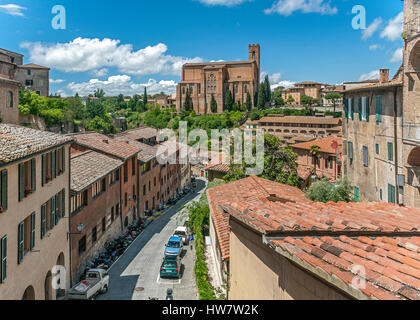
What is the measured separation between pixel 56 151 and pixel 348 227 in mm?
14333

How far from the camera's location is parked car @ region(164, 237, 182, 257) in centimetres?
2256

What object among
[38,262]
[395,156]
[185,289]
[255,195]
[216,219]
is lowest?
[185,289]

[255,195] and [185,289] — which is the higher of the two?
[255,195]

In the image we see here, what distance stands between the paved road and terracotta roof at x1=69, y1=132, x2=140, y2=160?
7238mm

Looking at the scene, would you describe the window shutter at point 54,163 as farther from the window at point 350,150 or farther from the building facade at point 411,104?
the window at point 350,150

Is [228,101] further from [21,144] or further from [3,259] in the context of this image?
[3,259]

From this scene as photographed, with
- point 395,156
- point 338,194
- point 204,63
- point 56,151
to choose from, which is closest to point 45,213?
point 56,151

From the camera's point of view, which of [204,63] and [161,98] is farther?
[161,98]

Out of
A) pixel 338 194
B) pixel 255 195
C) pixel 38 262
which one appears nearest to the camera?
pixel 38 262

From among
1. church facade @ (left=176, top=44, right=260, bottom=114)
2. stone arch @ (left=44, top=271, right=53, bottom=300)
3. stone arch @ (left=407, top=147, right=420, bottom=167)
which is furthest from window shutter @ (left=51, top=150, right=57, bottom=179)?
church facade @ (left=176, top=44, right=260, bottom=114)

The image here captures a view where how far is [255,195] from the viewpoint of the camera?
52.7 ft

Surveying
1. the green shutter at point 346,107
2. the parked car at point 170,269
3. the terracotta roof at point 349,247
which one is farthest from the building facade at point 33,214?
the green shutter at point 346,107

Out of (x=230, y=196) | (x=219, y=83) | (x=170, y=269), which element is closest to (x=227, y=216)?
(x=230, y=196)

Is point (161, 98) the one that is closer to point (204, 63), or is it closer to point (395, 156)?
point (204, 63)
